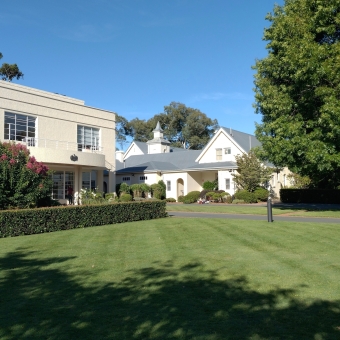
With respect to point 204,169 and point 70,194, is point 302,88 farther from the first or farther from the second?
point 204,169

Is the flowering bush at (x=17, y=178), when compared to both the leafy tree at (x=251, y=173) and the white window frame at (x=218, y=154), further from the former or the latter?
the white window frame at (x=218, y=154)

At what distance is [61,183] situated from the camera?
28297mm

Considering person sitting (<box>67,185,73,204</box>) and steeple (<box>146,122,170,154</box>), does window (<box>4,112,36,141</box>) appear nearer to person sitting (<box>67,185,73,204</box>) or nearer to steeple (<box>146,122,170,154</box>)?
person sitting (<box>67,185,73,204</box>)

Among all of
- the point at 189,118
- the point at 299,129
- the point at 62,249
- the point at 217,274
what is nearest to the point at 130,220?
the point at 62,249

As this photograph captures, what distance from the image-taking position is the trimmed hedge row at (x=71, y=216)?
14.5 metres

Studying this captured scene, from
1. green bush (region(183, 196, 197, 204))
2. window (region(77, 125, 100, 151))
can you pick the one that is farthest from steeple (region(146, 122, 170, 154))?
window (region(77, 125, 100, 151))

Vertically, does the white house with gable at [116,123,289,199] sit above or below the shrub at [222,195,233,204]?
above

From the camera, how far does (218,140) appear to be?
138 feet

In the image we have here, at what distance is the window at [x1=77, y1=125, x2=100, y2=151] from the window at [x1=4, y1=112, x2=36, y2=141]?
395 centimetres

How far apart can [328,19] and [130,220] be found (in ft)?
47.9

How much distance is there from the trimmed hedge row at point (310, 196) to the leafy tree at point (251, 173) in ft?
7.31

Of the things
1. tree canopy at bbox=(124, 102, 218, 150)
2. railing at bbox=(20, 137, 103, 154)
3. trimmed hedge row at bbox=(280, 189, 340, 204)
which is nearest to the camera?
railing at bbox=(20, 137, 103, 154)

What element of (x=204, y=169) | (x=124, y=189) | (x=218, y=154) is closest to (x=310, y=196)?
(x=204, y=169)

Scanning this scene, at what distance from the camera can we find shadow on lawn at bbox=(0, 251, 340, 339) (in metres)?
4.90
